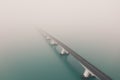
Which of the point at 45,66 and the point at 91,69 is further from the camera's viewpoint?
the point at 45,66

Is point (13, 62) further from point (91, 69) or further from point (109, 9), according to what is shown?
point (109, 9)

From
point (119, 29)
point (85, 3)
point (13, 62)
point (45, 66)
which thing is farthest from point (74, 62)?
point (85, 3)

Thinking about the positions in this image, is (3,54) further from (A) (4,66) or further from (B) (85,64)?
(B) (85,64)

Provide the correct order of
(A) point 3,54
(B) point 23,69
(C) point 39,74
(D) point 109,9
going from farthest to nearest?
1. (D) point 109,9
2. (A) point 3,54
3. (B) point 23,69
4. (C) point 39,74

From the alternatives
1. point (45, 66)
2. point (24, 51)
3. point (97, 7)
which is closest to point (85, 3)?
point (97, 7)

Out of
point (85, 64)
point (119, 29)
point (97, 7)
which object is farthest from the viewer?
point (97, 7)

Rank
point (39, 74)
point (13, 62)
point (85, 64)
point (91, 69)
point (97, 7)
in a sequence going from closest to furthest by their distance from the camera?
point (91, 69)
point (85, 64)
point (39, 74)
point (13, 62)
point (97, 7)

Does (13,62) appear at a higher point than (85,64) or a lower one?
lower

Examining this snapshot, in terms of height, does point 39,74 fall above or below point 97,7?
above

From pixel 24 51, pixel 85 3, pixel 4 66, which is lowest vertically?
pixel 85 3
